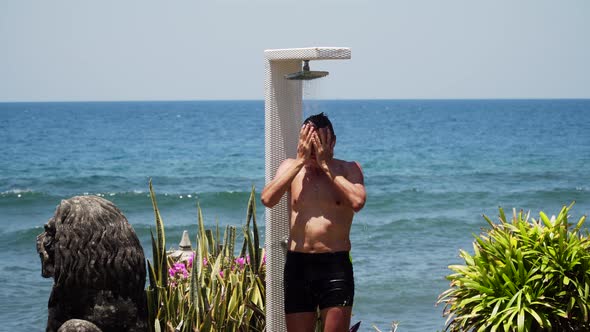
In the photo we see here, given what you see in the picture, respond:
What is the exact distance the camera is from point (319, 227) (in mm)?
5398

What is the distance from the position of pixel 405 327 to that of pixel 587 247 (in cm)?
470

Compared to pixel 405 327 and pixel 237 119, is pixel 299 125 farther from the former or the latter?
pixel 237 119

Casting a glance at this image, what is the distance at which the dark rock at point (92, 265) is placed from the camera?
5.51m

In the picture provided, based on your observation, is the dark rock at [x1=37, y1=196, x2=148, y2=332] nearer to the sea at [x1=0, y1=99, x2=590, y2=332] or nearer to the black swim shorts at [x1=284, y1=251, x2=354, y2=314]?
the black swim shorts at [x1=284, y1=251, x2=354, y2=314]

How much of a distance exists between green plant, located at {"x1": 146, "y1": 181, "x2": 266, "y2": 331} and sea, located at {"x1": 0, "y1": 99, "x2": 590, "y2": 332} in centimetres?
133

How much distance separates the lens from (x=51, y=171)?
31781mm

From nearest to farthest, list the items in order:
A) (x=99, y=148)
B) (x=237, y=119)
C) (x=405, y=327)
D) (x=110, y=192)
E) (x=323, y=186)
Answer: (x=323, y=186) < (x=405, y=327) < (x=110, y=192) < (x=99, y=148) < (x=237, y=119)

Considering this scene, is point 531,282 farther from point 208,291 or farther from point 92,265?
point 92,265

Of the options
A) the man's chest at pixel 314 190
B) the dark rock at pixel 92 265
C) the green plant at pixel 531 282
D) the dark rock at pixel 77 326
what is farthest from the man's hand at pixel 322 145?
the dark rock at pixel 77 326

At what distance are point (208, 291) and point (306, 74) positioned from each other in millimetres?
1770

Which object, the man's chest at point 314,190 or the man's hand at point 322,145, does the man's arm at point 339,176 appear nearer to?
the man's hand at point 322,145

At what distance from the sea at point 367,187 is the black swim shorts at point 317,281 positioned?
0.98 metres

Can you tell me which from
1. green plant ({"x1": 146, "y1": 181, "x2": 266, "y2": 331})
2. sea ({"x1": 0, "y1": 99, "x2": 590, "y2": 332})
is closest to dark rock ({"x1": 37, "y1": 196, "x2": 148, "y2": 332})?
green plant ({"x1": 146, "y1": 181, "x2": 266, "y2": 331})

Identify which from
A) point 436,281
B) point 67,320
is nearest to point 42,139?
point 436,281
